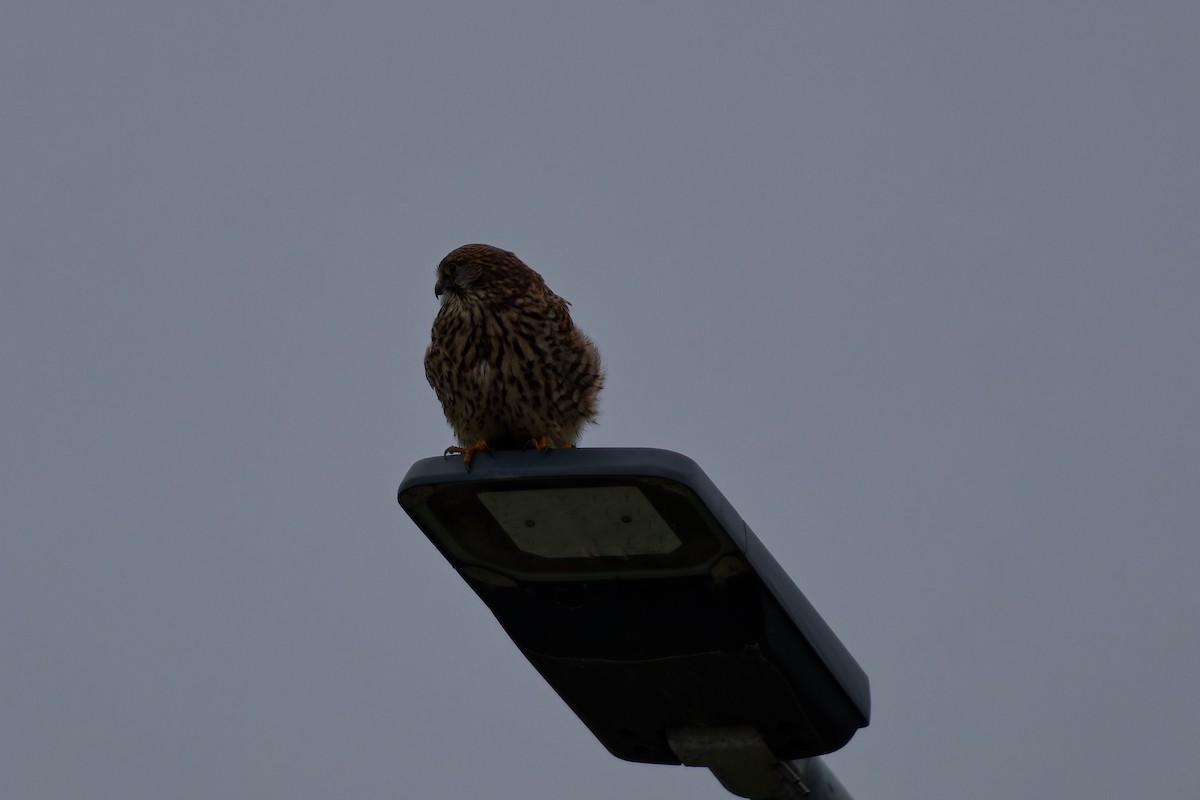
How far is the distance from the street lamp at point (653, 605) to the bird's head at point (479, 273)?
232cm

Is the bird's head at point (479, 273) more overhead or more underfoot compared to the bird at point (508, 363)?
more overhead

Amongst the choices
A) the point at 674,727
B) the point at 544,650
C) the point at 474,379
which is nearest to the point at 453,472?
the point at 544,650

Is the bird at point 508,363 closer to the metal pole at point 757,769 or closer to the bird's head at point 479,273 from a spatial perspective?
the bird's head at point 479,273

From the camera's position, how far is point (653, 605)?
3.83 meters

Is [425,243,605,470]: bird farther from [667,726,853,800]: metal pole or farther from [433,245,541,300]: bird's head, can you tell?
[667,726,853,800]: metal pole

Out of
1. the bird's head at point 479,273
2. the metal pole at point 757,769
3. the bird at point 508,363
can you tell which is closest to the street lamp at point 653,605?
the metal pole at point 757,769

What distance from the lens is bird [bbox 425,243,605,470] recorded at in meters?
5.87

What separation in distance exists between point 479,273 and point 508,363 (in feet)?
1.68

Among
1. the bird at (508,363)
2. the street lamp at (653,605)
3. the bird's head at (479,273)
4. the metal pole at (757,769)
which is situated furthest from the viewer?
the bird's head at (479,273)

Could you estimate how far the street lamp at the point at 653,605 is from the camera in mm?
3535

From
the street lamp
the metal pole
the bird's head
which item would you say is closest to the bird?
the bird's head

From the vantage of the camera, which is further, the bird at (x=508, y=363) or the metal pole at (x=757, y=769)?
the bird at (x=508, y=363)

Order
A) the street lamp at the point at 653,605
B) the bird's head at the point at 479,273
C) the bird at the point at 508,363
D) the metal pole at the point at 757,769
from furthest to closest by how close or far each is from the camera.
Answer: the bird's head at the point at 479,273, the bird at the point at 508,363, the metal pole at the point at 757,769, the street lamp at the point at 653,605

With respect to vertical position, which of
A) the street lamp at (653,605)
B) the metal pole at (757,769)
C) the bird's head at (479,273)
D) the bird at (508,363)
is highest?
the bird's head at (479,273)
